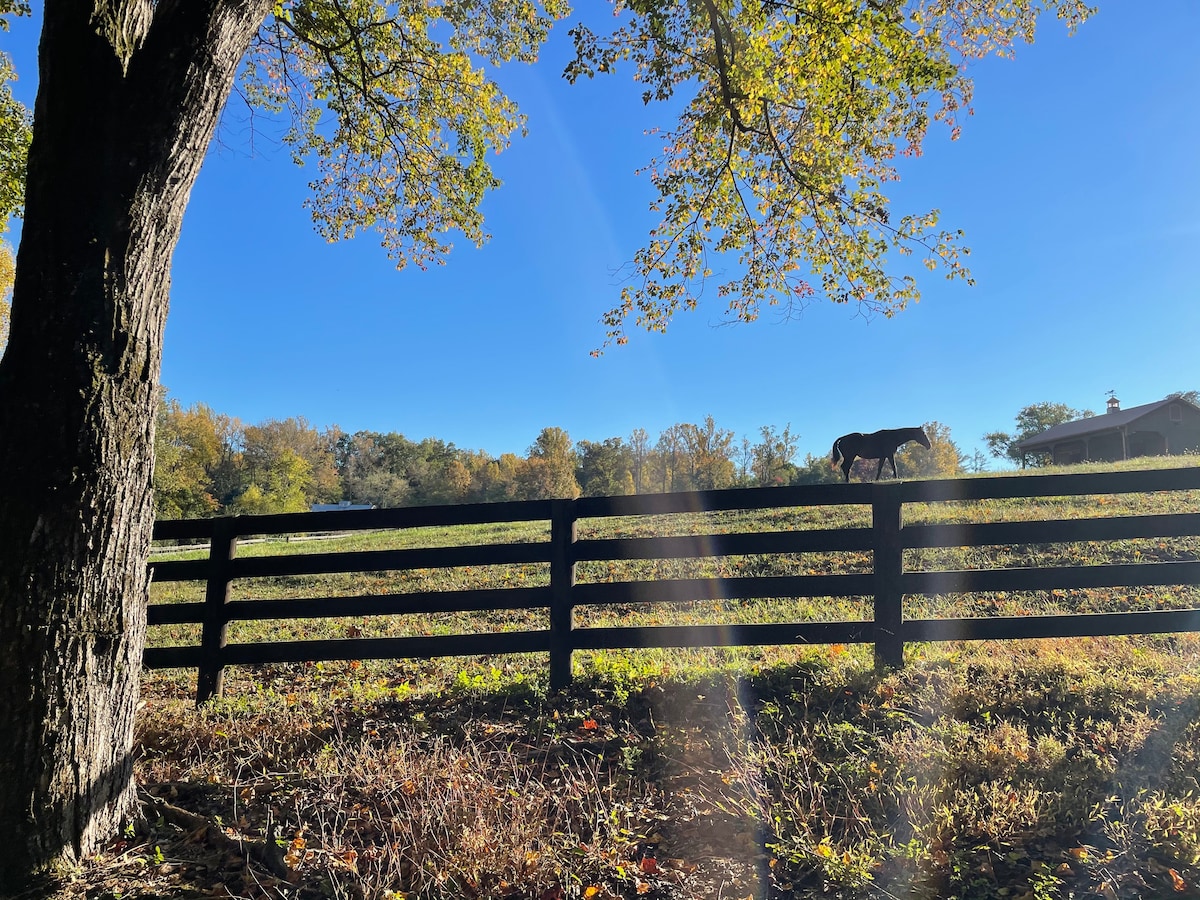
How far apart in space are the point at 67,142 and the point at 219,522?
9.81ft

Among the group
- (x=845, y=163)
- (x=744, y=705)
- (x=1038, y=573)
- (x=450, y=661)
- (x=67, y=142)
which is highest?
(x=845, y=163)

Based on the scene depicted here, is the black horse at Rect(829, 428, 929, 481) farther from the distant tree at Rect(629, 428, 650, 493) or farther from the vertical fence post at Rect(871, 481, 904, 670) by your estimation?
the distant tree at Rect(629, 428, 650, 493)

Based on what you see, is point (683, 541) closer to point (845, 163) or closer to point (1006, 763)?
point (1006, 763)

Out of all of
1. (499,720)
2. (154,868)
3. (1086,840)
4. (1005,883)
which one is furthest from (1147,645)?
(154,868)

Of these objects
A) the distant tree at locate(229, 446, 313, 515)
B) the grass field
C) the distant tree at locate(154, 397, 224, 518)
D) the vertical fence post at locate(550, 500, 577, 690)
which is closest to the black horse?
the grass field

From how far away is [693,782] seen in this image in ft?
11.1

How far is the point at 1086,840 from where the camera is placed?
278cm

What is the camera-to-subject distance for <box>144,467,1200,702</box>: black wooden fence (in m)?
4.46

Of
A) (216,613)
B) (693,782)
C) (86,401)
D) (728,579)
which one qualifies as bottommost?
(693,782)

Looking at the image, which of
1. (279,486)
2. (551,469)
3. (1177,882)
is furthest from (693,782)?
(279,486)

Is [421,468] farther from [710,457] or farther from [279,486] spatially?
[710,457]

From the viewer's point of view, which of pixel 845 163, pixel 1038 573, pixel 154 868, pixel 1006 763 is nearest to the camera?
pixel 154 868

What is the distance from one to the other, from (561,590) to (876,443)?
40.2 feet

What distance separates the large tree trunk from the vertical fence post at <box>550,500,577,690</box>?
2.55 meters
